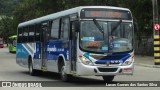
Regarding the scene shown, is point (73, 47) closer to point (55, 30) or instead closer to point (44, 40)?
point (55, 30)

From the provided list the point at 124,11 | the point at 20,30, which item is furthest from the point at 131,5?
the point at 124,11

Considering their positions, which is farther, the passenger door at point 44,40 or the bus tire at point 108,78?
the passenger door at point 44,40

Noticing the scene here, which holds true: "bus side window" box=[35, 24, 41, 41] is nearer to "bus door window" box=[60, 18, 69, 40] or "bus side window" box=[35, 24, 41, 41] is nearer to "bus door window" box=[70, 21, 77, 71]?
"bus door window" box=[60, 18, 69, 40]

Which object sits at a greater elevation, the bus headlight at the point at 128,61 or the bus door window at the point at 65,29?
the bus door window at the point at 65,29

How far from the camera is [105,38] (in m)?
16.3

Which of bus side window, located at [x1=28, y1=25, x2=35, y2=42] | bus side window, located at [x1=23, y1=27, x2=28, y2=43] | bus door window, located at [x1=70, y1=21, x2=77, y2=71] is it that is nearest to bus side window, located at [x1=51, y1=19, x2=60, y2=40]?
bus door window, located at [x1=70, y1=21, x2=77, y2=71]

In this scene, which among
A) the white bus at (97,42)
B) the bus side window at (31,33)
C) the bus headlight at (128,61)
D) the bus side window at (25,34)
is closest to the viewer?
the white bus at (97,42)

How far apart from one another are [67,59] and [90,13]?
2130 millimetres

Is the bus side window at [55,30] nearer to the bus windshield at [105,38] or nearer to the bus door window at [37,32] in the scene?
the bus door window at [37,32]

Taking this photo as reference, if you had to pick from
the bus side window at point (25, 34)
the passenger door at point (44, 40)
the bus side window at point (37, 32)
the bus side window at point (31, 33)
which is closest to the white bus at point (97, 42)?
the passenger door at point (44, 40)

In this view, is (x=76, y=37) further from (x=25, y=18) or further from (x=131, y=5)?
(x=25, y=18)

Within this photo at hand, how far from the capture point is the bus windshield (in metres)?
16.2

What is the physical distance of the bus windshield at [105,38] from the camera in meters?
16.2

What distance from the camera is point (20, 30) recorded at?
1045 inches
